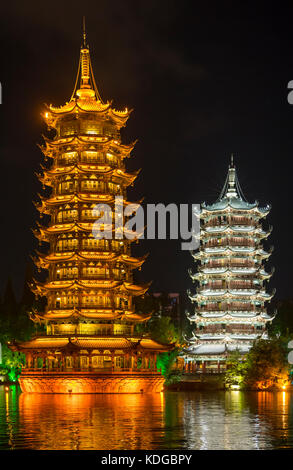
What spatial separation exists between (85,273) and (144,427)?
116 ft

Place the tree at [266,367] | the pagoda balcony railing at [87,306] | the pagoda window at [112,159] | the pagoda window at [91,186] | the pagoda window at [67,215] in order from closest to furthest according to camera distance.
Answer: the pagoda balcony railing at [87,306] → the pagoda window at [67,215] → the tree at [266,367] → the pagoda window at [91,186] → the pagoda window at [112,159]

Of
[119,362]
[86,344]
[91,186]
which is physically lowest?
[119,362]

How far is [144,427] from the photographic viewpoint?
30.9m

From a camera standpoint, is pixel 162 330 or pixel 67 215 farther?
pixel 162 330

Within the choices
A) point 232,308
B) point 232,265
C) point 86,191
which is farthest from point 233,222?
point 86,191

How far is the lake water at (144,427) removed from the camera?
25638mm

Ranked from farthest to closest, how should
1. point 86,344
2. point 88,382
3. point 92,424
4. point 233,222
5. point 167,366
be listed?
1. point 233,222
2. point 167,366
3. point 86,344
4. point 88,382
5. point 92,424

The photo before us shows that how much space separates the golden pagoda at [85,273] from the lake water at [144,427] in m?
16.0

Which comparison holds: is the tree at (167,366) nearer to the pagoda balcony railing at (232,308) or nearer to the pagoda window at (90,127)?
the pagoda balcony railing at (232,308)

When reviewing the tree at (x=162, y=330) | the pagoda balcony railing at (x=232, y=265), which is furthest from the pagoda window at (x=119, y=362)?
the pagoda balcony railing at (x=232, y=265)

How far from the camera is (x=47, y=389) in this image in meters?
60.9

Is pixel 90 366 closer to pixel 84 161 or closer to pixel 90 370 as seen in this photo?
pixel 90 370

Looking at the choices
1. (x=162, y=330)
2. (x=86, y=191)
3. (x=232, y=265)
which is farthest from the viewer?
(x=232, y=265)
